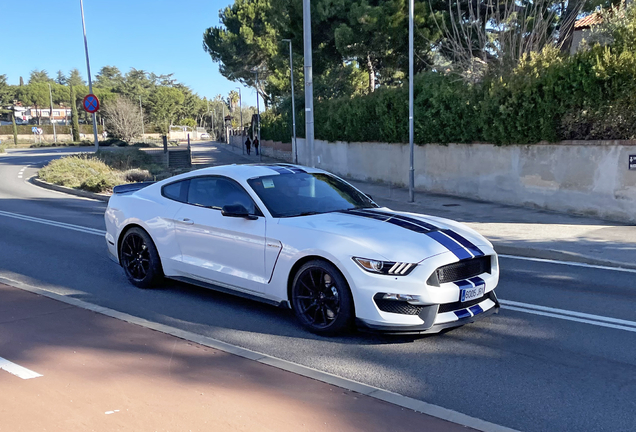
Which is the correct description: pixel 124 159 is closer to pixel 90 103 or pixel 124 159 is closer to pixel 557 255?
pixel 90 103

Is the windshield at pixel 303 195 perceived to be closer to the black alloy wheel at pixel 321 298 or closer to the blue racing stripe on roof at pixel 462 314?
the black alloy wheel at pixel 321 298

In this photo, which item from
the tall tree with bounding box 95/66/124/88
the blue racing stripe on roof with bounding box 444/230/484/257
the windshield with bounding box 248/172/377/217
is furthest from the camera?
the tall tree with bounding box 95/66/124/88

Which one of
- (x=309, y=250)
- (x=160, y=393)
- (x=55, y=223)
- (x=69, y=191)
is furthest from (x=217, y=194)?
(x=69, y=191)

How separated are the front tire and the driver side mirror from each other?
1.50m

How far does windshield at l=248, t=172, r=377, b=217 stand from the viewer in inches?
234

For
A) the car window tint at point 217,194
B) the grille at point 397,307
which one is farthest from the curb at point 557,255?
the car window tint at point 217,194

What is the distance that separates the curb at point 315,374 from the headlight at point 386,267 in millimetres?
998

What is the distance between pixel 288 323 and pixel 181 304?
143 cm

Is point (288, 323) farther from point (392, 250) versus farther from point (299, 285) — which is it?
point (392, 250)

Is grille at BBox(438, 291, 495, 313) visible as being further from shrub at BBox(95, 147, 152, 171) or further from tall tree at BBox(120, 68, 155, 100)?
tall tree at BBox(120, 68, 155, 100)

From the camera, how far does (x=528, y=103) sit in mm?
14734

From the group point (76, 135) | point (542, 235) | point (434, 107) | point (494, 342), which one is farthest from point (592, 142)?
point (76, 135)

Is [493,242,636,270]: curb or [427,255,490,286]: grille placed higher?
[427,255,490,286]: grille

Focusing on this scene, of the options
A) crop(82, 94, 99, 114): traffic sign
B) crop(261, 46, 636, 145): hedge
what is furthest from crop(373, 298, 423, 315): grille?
crop(82, 94, 99, 114): traffic sign
